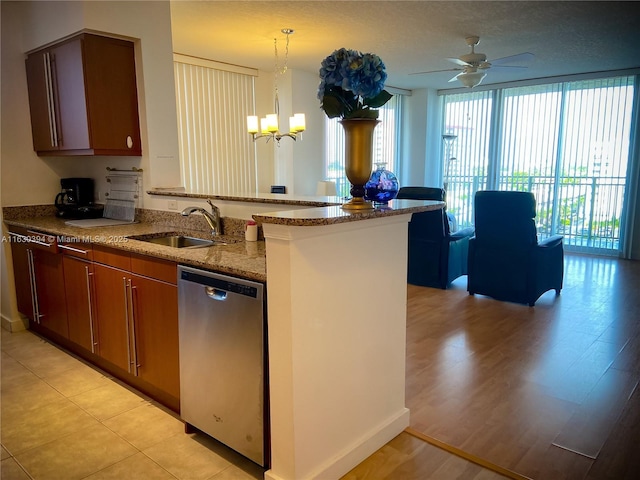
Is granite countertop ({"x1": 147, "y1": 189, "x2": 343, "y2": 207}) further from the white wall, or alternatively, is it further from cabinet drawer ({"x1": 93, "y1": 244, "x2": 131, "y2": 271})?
the white wall

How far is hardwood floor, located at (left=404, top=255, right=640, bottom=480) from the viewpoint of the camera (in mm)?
2107

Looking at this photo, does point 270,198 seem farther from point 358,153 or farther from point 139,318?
point 139,318

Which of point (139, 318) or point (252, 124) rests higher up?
point (252, 124)

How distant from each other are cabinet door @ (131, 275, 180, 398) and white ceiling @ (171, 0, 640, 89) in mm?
2504

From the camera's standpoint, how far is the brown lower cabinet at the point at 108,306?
2311 mm

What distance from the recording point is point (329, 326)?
1.84 metres

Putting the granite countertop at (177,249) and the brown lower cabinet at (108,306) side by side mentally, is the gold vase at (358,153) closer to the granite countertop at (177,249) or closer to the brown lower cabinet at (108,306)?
the granite countertop at (177,249)

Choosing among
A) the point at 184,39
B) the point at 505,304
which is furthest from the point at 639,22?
the point at 184,39

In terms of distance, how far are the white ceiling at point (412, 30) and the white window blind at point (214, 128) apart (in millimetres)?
289

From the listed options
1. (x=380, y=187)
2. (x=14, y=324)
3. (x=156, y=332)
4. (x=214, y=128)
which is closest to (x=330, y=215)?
(x=380, y=187)

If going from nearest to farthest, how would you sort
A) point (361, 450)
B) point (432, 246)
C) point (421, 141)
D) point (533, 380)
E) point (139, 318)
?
point (361, 450), point (139, 318), point (533, 380), point (432, 246), point (421, 141)

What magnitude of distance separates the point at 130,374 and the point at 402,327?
5.44 ft

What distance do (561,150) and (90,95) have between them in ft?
20.8

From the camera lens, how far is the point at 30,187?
12.2 ft
